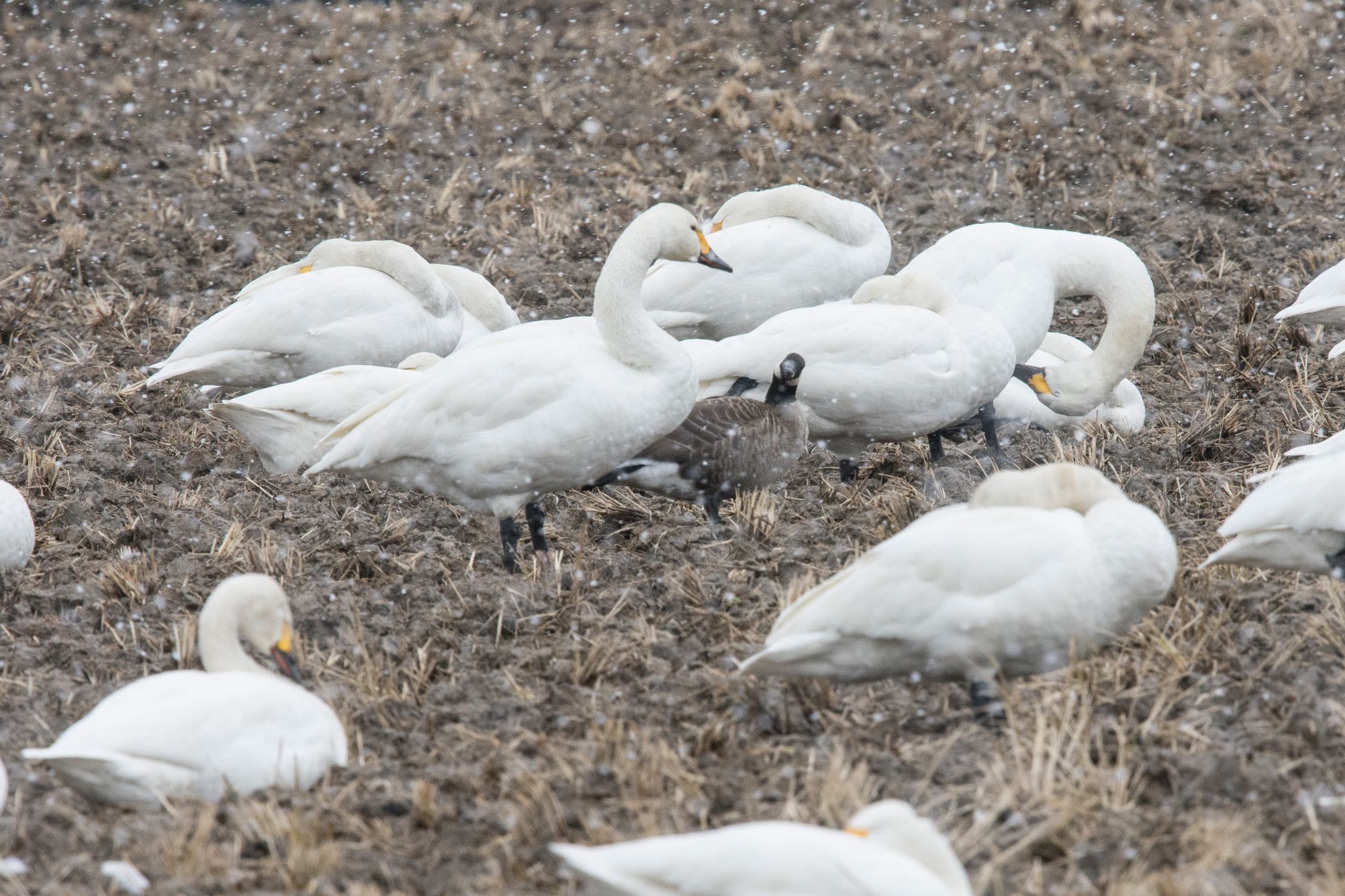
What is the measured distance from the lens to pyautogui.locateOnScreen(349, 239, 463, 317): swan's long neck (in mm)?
7676

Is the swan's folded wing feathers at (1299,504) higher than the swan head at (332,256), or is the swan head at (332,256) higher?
the swan head at (332,256)

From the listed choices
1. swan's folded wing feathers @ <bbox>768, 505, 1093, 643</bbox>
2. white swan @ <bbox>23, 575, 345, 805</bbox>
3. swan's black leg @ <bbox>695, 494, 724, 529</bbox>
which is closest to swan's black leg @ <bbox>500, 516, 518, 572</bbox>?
swan's black leg @ <bbox>695, 494, 724, 529</bbox>

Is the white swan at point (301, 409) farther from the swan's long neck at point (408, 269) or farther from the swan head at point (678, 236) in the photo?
the swan head at point (678, 236)

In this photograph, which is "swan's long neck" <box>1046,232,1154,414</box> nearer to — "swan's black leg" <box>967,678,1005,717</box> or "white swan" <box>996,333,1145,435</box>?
"white swan" <box>996,333,1145,435</box>

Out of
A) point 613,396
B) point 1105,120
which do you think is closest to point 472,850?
point 613,396

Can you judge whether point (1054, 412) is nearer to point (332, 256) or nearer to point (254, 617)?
point (332, 256)

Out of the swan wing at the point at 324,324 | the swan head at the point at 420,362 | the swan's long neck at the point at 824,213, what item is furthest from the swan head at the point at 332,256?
the swan's long neck at the point at 824,213

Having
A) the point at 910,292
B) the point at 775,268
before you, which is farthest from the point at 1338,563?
the point at 775,268

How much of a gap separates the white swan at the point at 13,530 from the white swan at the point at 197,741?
182cm

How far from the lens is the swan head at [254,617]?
427 cm

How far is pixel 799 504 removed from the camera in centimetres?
630

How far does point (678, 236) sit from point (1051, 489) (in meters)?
2.22

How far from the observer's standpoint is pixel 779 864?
286 centimetres

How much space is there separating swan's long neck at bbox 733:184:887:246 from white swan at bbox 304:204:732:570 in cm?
213
